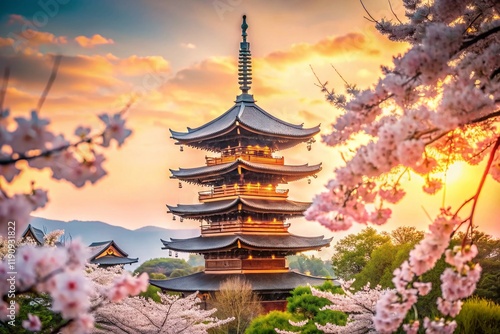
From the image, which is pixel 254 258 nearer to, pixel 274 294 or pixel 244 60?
pixel 274 294

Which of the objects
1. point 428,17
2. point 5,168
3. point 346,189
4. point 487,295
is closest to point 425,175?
point 346,189

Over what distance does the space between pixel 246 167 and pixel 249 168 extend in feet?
0.68

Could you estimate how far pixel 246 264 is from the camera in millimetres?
27906

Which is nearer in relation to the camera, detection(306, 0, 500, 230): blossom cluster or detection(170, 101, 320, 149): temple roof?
detection(306, 0, 500, 230): blossom cluster

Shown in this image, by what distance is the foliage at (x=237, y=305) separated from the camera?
73.7ft

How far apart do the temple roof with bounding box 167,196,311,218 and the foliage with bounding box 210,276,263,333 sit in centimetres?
378

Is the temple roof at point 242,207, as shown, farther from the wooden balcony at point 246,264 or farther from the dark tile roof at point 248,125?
the dark tile roof at point 248,125

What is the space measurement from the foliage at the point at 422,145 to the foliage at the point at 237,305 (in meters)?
17.1

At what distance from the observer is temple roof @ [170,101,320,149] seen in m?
29.5

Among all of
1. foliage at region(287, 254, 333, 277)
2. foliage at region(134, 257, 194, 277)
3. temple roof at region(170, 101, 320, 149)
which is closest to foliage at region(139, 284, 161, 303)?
temple roof at region(170, 101, 320, 149)

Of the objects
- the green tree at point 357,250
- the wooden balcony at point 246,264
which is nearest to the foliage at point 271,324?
the wooden balcony at point 246,264

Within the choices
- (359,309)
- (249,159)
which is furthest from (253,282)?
(359,309)

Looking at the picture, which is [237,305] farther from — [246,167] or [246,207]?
[246,167]

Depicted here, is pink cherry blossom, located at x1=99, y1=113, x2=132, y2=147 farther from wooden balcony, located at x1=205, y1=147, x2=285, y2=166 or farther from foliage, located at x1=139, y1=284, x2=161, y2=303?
foliage, located at x1=139, y1=284, x2=161, y2=303
